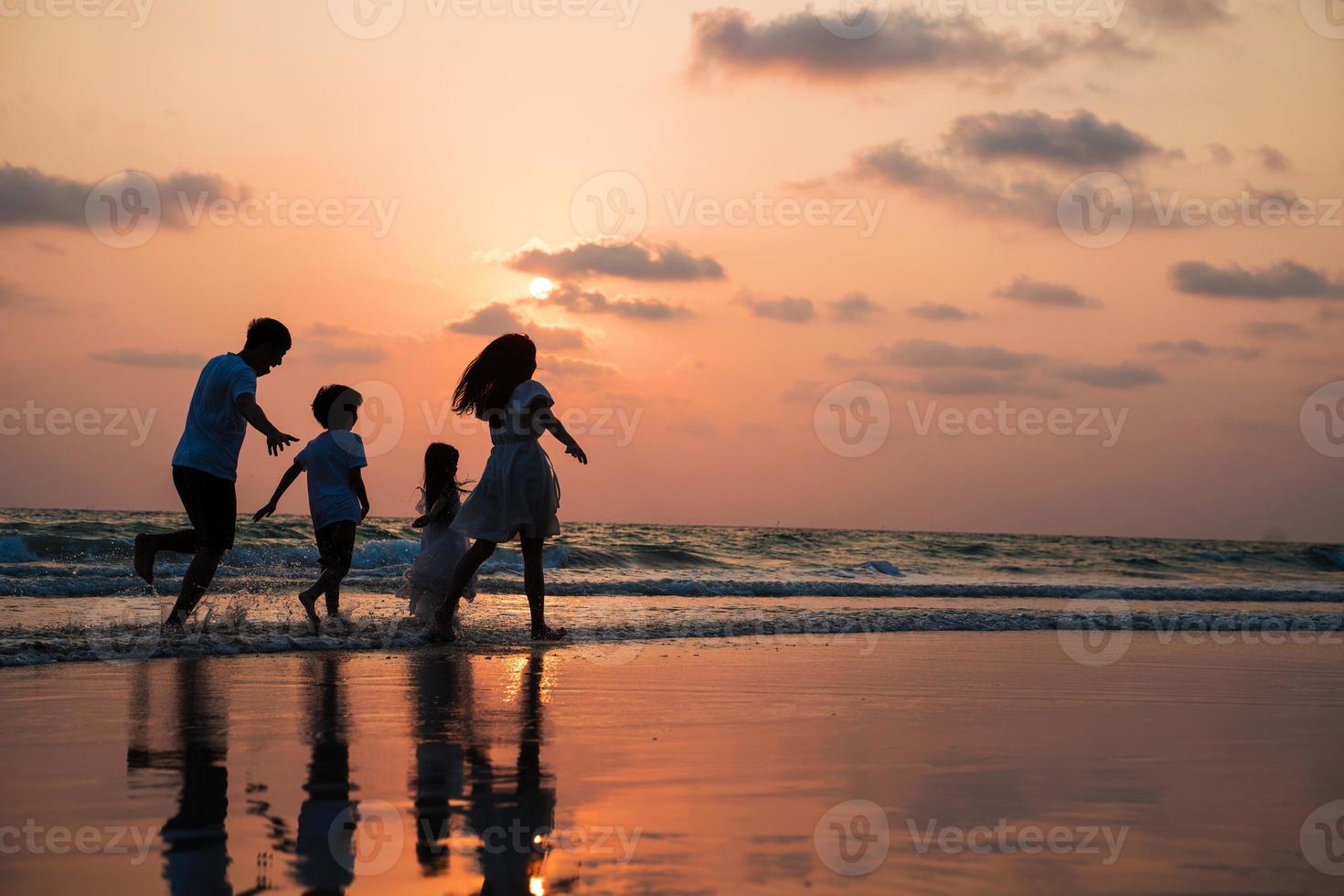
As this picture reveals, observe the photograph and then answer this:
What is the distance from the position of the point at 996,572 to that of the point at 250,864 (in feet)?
73.7

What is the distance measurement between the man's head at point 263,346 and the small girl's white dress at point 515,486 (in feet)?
4.57

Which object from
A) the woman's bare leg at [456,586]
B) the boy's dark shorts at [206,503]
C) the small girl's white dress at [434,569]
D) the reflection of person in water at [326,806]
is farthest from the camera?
the small girl's white dress at [434,569]

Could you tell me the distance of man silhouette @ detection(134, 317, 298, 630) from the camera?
6602 millimetres

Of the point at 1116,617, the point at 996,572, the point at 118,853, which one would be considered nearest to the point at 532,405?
the point at 118,853

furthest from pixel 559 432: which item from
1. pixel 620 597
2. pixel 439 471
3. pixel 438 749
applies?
pixel 620 597

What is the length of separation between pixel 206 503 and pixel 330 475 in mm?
1234

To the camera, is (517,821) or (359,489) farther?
(359,489)

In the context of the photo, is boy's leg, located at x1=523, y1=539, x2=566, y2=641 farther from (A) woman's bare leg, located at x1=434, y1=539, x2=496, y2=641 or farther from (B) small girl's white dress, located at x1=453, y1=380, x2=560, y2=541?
(A) woman's bare leg, located at x1=434, y1=539, x2=496, y2=641

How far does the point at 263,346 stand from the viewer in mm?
6871

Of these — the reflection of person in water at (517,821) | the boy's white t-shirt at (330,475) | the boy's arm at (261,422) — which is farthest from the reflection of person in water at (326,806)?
the boy's white t-shirt at (330,475)

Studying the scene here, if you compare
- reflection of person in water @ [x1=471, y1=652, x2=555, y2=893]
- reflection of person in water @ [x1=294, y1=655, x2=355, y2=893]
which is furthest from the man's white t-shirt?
reflection of person in water @ [x1=471, y1=652, x2=555, y2=893]

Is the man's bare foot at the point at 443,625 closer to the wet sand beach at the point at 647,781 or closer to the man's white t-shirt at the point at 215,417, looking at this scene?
the wet sand beach at the point at 647,781

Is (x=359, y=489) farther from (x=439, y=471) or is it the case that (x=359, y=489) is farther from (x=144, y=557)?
(x=144, y=557)

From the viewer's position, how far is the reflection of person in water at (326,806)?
2469 millimetres
